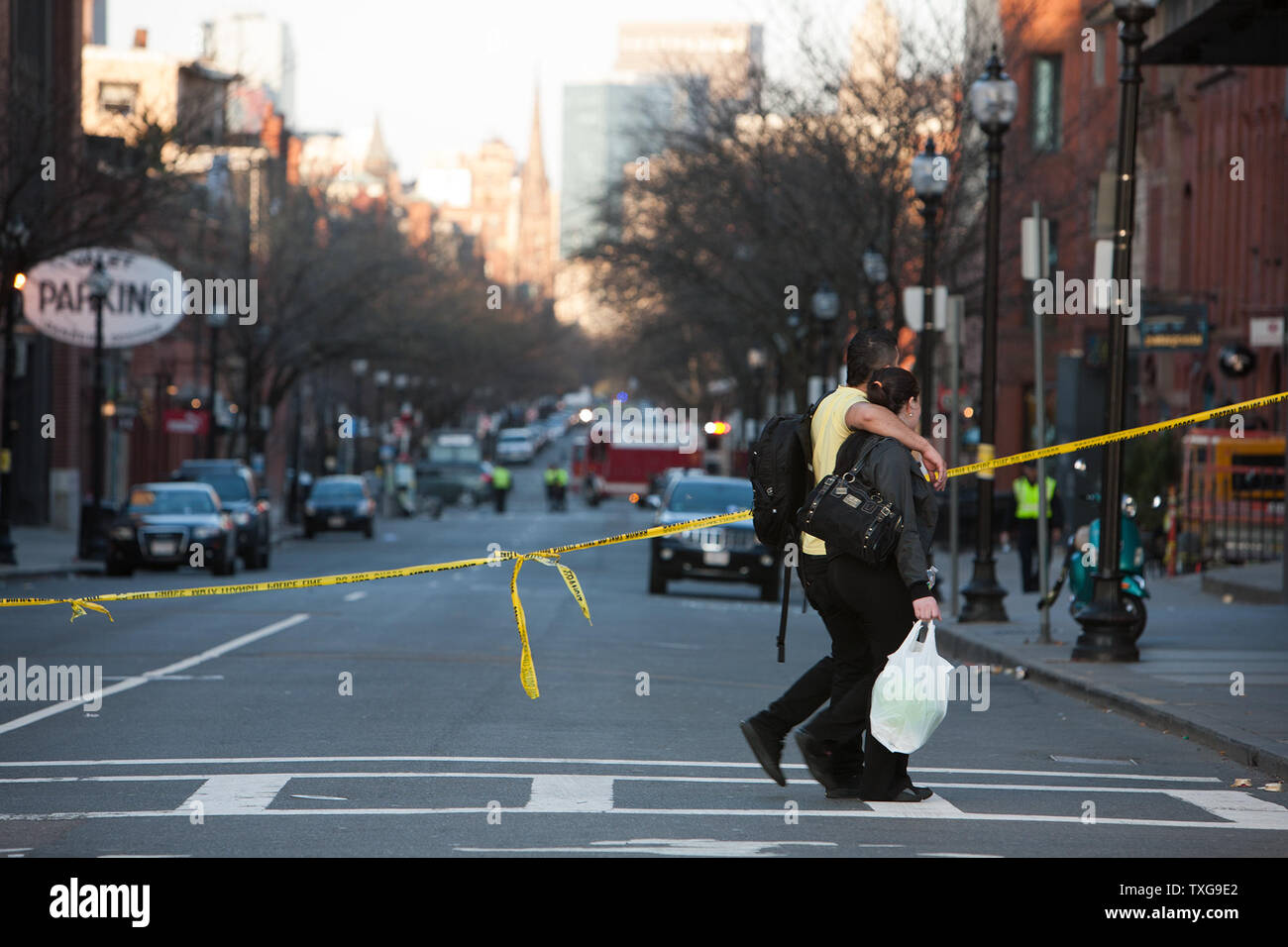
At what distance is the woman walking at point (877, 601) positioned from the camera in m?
9.37

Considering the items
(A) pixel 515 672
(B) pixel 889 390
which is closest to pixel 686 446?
(A) pixel 515 672

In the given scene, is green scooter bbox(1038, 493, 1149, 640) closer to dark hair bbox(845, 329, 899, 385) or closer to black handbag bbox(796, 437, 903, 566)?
dark hair bbox(845, 329, 899, 385)

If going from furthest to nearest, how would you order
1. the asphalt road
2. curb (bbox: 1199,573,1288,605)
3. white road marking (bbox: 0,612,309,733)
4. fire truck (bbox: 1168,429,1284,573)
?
fire truck (bbox: 1168,429,1284,573) → curb (bbox: 1199,573,1288,605) → white road marking (bbox: 0,612,309,733) → the asphalt road

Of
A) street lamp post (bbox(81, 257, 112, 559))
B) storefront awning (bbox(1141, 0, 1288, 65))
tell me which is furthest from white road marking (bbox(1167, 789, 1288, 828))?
street lamp post (bbox(81, 257, 112, 559))

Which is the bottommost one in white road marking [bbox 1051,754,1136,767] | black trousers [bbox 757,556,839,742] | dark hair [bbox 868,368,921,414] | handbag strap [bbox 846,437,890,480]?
white road marking [bbox 1051,754,1136,767]

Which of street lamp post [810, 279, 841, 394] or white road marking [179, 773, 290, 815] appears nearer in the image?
white road marking [179, 773, 290, 815]

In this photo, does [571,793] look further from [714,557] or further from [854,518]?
[714,557]

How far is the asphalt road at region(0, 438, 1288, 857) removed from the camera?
870 cm

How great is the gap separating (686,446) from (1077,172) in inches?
1346

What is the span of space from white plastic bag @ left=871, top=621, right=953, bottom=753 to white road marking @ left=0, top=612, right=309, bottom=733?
222 inches

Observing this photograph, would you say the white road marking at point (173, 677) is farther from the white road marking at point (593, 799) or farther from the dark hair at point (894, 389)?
the dark hair at point (894, 389)

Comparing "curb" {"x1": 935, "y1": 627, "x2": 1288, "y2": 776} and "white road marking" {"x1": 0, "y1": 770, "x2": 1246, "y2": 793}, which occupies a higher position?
"white road marking" {"x1": 0, "y1": 770, "x2": 1246, "y2": 793}

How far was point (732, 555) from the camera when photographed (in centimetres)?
2939
